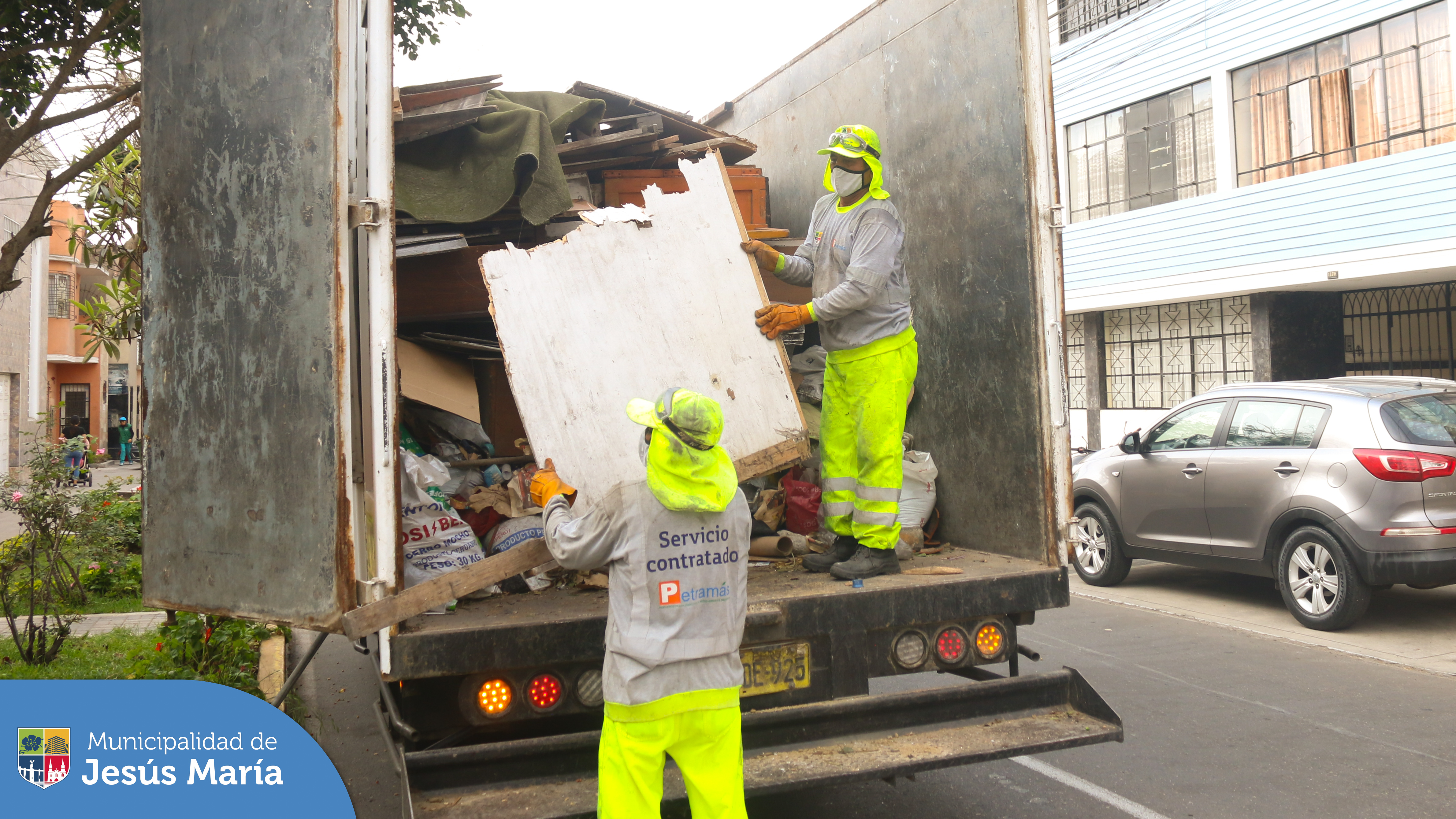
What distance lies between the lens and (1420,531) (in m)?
5.98

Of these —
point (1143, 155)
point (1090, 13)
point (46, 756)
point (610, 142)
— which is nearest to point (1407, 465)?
point (610, 142)

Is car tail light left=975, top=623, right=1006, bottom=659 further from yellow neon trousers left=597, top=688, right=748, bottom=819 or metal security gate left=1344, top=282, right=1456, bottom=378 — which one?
metal security gate left=1344, top=282, right=1456, bottom=378

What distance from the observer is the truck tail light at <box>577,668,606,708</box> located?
294 cm

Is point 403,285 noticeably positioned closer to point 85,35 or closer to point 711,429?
point 711,429

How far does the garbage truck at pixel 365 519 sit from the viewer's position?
257cm

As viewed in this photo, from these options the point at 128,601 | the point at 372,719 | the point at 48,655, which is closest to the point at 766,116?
the point at 372,719

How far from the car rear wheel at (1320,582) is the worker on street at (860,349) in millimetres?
4034

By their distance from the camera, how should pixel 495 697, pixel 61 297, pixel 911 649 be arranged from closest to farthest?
pixel 495 697 < pixel 911 649 < pixel 61 297

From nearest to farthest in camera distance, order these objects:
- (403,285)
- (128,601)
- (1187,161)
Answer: (403,285)
(128,601)
(1187,161)

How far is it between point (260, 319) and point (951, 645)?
7.78 feet

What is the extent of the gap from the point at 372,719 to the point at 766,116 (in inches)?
159

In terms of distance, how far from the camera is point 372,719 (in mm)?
5398

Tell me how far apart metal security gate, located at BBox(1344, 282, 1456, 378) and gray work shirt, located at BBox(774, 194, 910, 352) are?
11.2 m

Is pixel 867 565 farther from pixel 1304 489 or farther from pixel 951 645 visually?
pixel 1304 489
